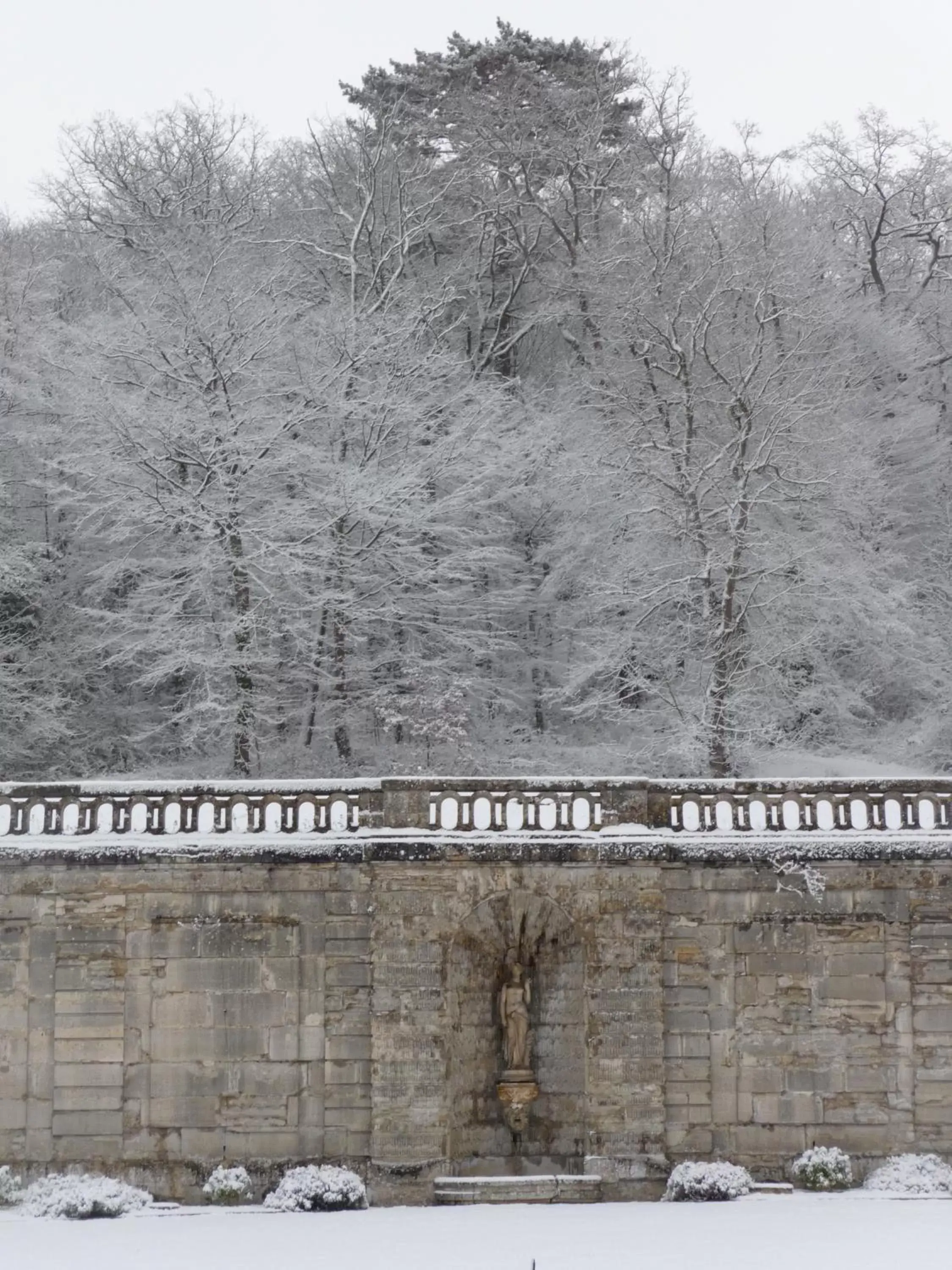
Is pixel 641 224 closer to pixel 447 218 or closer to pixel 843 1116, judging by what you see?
pixel 447 218

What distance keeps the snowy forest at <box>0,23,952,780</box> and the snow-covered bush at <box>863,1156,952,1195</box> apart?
806cm

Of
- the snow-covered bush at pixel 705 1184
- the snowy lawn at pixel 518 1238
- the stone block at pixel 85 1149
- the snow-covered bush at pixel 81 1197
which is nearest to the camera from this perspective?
the snowy lawn at pixel 518 1238

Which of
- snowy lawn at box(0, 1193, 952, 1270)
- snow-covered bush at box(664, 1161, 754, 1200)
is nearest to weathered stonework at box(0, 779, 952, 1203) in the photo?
snow-covered bush at box(664, 1161, 754, 1200)

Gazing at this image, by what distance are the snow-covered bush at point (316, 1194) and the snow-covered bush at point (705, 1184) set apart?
3.81 meters

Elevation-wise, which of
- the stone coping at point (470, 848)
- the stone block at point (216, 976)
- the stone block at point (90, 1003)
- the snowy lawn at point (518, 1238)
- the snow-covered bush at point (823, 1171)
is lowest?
the snowy lawn at point (518, 1238)

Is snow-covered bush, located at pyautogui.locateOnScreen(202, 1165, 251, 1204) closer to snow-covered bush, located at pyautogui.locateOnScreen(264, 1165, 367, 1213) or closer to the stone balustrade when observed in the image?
snow-covered bush, located at pyautogui.locateOnScreen(264, 1165, 367, 1213)

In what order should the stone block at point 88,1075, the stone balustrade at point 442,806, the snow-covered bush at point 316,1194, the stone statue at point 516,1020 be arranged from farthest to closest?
the stone statue at point 516,1020 → the stone balustrade at point 442,806 → the stone block at point 88,1075 → the snow-covered bush at point 316,1194

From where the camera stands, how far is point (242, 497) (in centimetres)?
2809

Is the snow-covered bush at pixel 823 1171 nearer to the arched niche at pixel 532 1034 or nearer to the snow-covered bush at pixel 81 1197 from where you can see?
the arched niche at pixel 532 1034

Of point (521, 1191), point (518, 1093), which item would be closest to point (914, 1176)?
point (521, 1191)

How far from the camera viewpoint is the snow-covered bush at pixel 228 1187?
60.1ft

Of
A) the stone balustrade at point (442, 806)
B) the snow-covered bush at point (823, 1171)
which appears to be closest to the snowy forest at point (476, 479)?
the stone balustrade at point (442, 806)

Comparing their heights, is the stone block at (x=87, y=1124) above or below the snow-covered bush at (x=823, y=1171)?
above

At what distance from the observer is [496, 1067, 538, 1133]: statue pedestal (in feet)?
62.7
